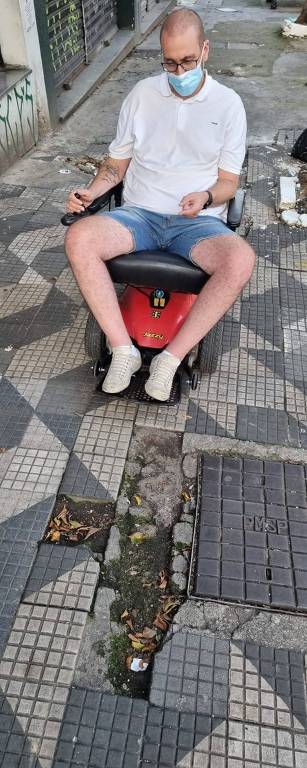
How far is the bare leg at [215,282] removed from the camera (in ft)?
8.32

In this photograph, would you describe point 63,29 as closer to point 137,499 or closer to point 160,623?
point 137,499

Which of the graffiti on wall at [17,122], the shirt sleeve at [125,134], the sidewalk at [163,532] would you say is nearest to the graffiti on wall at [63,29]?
the graffiti on wall at [17,122]

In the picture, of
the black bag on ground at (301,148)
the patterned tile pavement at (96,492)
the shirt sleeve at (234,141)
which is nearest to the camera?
the patterned tile pavement at (96,492)

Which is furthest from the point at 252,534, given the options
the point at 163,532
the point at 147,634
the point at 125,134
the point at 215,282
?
the point at 125,134

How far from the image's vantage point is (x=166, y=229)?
2.84 m

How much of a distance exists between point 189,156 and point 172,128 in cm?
15

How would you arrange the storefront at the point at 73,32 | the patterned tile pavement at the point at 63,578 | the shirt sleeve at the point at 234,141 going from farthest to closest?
the storefront at the point at 73,32, the shirt sleeve at the point at 234,141, the patterned tile pavement at the point at 63,578

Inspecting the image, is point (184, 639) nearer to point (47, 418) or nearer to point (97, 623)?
point (97, 623)

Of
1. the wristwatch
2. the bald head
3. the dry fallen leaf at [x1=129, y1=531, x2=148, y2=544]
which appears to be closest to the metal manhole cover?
the dry fallen leaf at [x1=129, y1=531, x2=148, y2=544]

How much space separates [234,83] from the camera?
25.5 ft

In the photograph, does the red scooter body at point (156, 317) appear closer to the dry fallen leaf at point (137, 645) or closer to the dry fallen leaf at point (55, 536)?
the dry fallen leaf at point (55, 536)

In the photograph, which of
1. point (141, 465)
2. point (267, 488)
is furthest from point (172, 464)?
point (267, 488)

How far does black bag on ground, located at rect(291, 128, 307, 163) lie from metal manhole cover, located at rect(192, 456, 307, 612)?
3880 millimetres

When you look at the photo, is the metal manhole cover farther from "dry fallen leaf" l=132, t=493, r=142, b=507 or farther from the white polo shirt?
the white polo shirt
